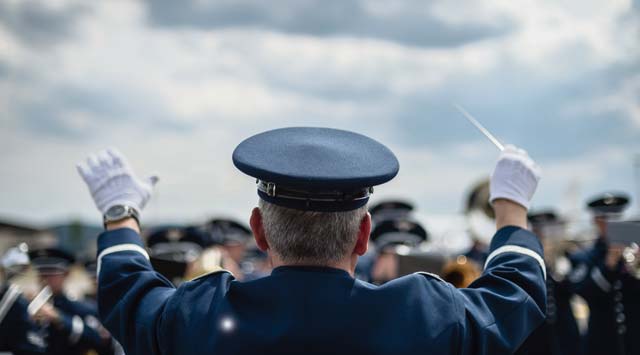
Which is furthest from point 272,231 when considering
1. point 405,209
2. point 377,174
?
point 405,209

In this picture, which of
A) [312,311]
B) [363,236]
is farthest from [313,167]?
[312,311]

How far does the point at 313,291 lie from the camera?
1.92 metres

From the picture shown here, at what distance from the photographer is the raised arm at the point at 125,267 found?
2.10 m

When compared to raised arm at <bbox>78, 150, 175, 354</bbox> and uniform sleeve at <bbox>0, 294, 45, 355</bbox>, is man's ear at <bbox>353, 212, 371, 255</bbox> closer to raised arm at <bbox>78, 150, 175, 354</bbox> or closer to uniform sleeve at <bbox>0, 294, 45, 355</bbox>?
raised arm at <bbox>78, 150, 175, 354</bbox>

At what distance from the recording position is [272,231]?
201cm

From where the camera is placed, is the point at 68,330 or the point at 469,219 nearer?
the point at 68,330

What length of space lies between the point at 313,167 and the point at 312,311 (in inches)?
15.8

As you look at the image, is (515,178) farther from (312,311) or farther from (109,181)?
(109,181)

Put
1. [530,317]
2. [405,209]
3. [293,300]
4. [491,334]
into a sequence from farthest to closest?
[405,209]
[530,317]
[491,334]
[293,300]

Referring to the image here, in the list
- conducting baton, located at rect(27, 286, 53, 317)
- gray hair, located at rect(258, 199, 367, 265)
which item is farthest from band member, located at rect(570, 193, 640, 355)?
gray hair, located at rect(258, 199, 367, 265)

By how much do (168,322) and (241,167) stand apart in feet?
1.62

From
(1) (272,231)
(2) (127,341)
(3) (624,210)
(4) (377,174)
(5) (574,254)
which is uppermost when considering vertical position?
(4) (377,174)

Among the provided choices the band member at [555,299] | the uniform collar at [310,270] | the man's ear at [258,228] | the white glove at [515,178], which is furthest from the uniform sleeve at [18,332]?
the white glove at [515,178]

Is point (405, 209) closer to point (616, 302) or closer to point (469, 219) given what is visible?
point (469, 219)
